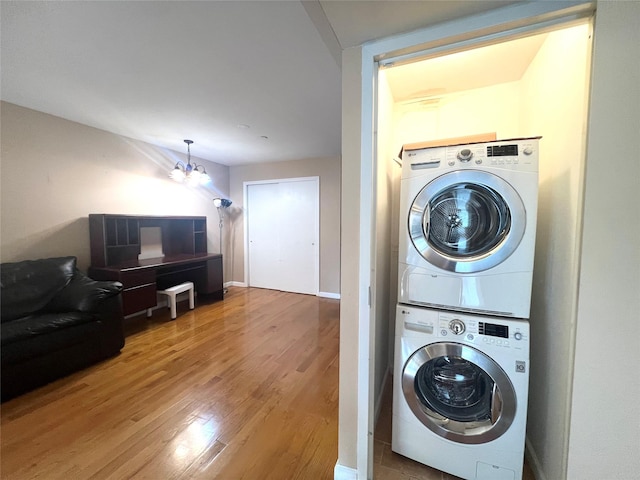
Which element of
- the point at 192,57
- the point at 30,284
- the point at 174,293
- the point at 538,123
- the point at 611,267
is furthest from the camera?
the point at 174,293

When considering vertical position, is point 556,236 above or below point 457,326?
above

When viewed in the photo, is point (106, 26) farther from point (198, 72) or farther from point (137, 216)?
point (137, 216)

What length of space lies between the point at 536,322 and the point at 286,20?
82.9 inches

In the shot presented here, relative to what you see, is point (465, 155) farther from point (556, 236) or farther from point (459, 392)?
point (459, 392)

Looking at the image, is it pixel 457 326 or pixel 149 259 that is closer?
pixel 457 326

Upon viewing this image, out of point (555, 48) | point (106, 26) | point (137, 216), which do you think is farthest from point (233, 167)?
point (555, 48)

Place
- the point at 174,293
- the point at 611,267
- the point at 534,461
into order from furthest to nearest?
the point at 174,293
the point at 534,461
the point at 611,267

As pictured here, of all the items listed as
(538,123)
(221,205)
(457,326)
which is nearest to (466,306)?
(457,326)

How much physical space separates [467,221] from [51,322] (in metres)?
2.96

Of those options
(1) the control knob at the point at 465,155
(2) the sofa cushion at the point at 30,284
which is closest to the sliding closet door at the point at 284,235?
(2) the sofa cushion at the point at 30,284

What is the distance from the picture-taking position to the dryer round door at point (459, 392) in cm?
111

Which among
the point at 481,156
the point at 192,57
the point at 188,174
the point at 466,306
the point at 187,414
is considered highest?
the point at 192,57

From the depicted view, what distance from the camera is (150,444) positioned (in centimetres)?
138

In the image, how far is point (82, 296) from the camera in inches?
82.0
